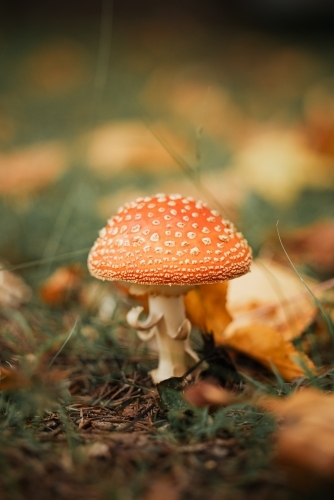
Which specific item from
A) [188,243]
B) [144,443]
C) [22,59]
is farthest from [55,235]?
[22,59]

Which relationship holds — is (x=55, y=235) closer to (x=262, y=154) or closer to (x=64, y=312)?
(x=64, y=312)

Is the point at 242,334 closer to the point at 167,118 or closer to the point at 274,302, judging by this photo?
the point at 274,302

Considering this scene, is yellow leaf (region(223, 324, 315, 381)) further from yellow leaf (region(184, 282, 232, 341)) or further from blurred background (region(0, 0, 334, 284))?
blurred background (region(0, 0, 334, 284))

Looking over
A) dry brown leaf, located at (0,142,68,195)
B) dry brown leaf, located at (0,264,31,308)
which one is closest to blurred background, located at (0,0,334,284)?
dry brown leaf, located at (0,142,68,195)

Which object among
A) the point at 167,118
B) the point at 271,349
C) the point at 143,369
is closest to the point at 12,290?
the point at 143,369

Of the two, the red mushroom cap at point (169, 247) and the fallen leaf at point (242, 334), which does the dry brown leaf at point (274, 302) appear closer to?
the fallen leaf at point (242, 334)

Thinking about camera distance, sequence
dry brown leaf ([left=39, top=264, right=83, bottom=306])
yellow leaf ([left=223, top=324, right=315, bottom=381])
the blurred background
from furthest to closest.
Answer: the blurred background → dry brown leaf ([left=39, top=264, right=83, bottom=306]) → yellow leaf ([left=223, top=324, right=315, bottom=381])
